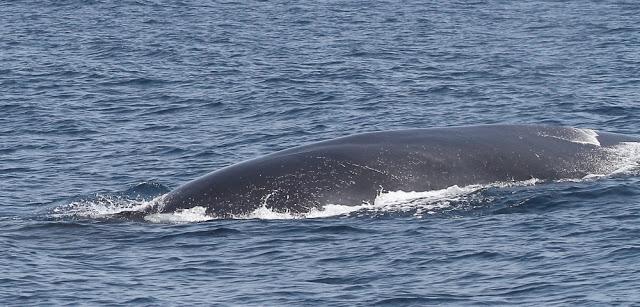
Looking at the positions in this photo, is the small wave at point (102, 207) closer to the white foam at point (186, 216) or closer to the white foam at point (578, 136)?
the white foam at point (186, 216)

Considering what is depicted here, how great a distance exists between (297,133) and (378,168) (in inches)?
504

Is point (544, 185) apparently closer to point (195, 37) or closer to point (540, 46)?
point (540, 46)

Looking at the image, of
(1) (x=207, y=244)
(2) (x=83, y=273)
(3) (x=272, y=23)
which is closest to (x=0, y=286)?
(2) (x=83, y=273)

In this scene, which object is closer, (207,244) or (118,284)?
(118,284)

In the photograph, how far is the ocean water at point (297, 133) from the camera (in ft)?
76.3

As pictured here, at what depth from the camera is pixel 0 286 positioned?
23.2 m

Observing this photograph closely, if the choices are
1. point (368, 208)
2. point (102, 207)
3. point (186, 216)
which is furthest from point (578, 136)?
point (102, 207)

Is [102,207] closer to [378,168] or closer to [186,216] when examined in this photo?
[186,216]

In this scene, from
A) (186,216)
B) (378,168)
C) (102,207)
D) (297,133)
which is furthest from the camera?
(297,133)

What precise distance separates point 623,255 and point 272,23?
47.7 m

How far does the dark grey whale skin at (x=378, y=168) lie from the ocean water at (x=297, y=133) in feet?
1.15

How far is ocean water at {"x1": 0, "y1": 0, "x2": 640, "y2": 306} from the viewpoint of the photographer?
23.2 meters

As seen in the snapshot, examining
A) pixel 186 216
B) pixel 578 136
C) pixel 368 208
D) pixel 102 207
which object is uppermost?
pixel 578 136

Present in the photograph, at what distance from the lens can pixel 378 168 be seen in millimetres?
27984
